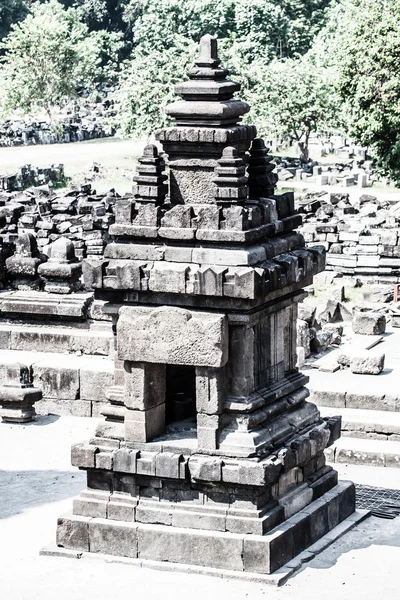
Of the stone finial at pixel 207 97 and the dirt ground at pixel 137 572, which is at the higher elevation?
the stone finial at pixel 207 97

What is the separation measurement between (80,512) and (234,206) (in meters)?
3.02

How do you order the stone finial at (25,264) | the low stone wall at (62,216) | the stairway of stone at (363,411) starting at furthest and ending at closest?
the low stone wall at (62,216) < the stone finial at (25,264) < the stairway of stone at (363,411)

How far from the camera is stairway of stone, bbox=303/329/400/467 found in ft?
53.7

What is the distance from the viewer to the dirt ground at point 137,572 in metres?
12.7

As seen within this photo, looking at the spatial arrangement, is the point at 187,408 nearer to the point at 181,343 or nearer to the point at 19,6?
the point at 181,343

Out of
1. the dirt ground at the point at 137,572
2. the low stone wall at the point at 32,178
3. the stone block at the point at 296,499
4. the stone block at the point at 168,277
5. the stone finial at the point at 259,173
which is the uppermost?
the stone finial at the point at 259,173

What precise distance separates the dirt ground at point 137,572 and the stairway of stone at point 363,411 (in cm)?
189

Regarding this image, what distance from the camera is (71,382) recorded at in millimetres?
18547

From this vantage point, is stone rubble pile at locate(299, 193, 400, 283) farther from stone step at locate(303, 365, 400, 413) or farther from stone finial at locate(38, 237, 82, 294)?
stone step at locate(303, 365, 400, 413)

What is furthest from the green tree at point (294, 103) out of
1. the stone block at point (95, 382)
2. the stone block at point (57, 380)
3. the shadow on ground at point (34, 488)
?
the shadow on ground at point (34, 488)

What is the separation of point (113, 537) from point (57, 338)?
6405 mm

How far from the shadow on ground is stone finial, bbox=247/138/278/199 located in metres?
3.66

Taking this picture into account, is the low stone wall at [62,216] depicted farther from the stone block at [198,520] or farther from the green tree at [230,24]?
the green tree at [230,24]

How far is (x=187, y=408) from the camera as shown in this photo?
14.1 meters
